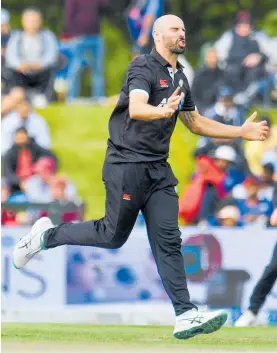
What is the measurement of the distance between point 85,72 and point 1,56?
8.59 metres

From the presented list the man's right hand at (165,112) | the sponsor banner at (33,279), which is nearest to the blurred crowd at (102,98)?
the sponsor banner at (33,279)

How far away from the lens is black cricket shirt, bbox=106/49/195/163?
9.75 m

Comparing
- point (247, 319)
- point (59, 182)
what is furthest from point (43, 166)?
point (247, 319)

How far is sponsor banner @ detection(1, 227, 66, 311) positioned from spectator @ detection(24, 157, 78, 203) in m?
2.65

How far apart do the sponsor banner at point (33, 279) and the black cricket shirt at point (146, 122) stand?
476 centimetres

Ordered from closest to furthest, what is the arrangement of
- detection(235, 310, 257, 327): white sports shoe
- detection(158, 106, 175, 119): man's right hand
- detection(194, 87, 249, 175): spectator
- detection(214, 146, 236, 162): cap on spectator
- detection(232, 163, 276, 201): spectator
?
detection(158, 106, 175, 119): man's right hand
detection(235, 310, 257, 327): white sports shoe
detection(232, 163, 276, 201): spectator
detection(214, 146, 236, 162): cap on spectator
detection(194, 87, 249, 175): spectator

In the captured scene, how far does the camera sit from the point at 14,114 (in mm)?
19094

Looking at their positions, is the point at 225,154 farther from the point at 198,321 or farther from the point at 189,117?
the point at 198,321

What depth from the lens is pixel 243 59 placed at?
66.1 ft

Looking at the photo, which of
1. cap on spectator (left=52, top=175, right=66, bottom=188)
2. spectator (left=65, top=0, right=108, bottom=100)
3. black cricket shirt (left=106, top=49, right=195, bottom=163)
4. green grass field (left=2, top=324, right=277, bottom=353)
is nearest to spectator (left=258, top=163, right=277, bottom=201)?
cap on spectator (left=52, top=175, right=66, bottom=188)

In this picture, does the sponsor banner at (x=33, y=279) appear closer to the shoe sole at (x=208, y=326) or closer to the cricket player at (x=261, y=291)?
the cricket player at (x=261, y=291)

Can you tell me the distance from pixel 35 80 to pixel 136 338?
1060 centimetres

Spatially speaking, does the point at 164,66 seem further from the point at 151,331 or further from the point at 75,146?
the point at 75,146

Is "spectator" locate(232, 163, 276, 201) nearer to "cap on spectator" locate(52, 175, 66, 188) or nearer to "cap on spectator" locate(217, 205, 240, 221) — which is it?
"cap on spectator" locate(217, 205, 240, 221)
